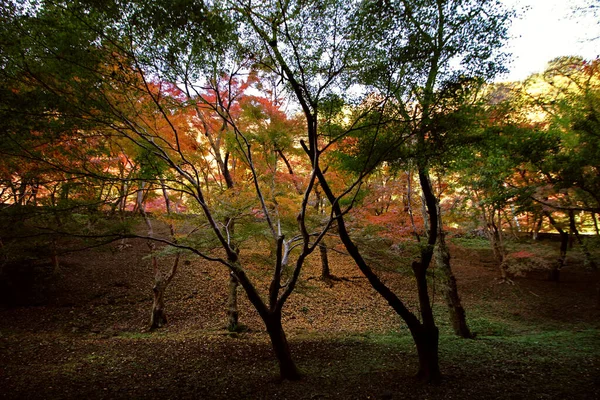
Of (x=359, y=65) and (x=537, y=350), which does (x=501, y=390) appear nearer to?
(x=537, y=350)

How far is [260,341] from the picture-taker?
691 centimetres

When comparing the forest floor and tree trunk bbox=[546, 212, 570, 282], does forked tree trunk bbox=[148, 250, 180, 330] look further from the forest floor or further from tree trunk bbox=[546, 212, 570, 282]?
tree trunk bbox=[546, 212, 570, 282]

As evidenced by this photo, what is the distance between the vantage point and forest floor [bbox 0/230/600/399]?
4301 mm

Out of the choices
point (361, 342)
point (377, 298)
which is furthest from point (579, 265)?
point (361, 342)

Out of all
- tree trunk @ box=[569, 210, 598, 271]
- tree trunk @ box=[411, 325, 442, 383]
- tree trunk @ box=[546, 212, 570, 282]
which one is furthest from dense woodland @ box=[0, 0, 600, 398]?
tree trunk @ box=[546, 212, 570, 282]

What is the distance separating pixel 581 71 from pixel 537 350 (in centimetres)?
736

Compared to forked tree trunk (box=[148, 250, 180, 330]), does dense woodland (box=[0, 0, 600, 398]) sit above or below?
above

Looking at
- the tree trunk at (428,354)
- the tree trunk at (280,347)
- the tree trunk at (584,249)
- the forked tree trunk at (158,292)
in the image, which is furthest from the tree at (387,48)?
the tree trunk at (584,249)

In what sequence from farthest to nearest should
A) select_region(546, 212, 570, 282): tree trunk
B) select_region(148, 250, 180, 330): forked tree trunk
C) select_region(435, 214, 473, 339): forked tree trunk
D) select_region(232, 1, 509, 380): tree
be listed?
select_region(546, 212, 570, 282): tree trunk, select_region(148, 250, 180, 330): forked tree trunk, select_region(435, 214, 473, 339): forked tree trunk, select_region(232, 1, 509, 380): tree

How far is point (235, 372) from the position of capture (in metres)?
5.04

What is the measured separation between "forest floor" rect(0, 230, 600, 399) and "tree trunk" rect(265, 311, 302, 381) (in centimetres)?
17

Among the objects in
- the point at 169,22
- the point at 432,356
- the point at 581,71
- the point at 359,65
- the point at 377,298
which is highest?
the point at 581,71

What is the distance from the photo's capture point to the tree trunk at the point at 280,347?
15.0 ft

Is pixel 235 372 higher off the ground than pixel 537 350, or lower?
higher
